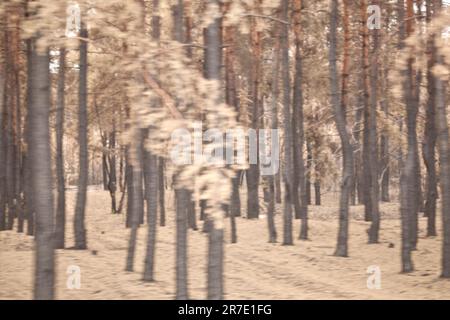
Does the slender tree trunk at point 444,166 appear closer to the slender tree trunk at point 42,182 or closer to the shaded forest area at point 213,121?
the shaded forest area at point 213,121

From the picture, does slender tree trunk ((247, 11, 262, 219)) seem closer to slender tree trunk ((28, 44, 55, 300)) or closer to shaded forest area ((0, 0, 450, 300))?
shaded forest area ((0, 0, 450, 300))

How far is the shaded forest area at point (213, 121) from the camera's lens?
711 centimetres

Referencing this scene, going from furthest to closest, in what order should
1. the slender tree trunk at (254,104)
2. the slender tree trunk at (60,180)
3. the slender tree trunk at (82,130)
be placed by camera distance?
1. the slender tree trunk at (254,104)
2. the slender tree trunk at (60,180)
3. the slender tree trunk at (82,130)

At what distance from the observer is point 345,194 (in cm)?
1546

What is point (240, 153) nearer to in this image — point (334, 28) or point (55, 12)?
point (55, 12)

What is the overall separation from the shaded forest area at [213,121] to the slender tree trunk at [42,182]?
0.05 feet

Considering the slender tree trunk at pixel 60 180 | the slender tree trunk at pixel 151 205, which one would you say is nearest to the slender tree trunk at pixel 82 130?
the slender tree trunk at pixel 60 180

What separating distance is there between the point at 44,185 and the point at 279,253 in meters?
10.4

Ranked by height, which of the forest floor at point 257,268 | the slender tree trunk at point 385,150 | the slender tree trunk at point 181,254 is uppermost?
the slender tree trunk at point 385,150

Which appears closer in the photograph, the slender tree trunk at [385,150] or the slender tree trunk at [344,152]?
the slender tree trunk at [344,152]

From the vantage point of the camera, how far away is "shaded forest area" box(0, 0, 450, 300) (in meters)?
7.11

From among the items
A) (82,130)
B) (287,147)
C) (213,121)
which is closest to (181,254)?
(213,121)

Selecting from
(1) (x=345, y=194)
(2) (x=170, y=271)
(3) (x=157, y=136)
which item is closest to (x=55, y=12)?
(3) (x=157, y=136)

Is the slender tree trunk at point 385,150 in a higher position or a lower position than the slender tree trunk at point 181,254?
higher
